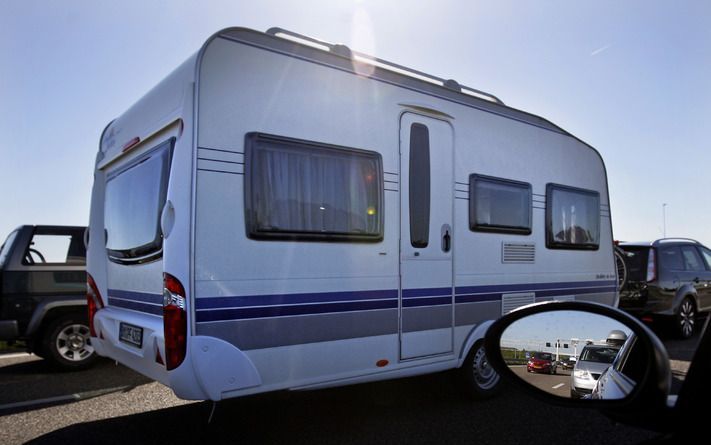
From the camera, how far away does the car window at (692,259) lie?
9234 mm

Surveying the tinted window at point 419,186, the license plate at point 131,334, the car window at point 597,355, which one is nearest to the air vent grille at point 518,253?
the tinted window at point 419,186

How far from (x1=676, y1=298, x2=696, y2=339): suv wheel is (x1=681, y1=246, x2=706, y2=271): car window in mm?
658

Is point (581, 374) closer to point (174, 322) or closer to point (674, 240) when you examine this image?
point (174, 322)

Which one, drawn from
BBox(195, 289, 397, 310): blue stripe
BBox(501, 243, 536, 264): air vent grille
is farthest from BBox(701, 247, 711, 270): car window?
BBox(195, 289, 397, 310): blue stripe

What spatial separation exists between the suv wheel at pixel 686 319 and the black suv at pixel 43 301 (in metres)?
8.38

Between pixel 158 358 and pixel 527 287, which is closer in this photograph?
pixel 158 358

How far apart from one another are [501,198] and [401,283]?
5.03ft

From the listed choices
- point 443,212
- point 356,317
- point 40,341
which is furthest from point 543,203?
point 40,341

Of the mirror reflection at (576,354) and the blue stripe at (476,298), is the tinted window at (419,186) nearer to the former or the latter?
the blue stripe at (476,298)

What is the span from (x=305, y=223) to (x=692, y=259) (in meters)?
8.22

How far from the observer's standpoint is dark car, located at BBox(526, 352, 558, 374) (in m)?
1.71

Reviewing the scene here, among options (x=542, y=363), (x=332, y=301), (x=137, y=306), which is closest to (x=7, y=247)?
(x=137, y=306)

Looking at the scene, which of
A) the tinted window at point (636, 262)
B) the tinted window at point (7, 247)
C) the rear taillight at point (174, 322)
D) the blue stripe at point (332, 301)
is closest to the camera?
the rear taillight at point (174, 322)

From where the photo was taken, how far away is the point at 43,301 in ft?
21.2
